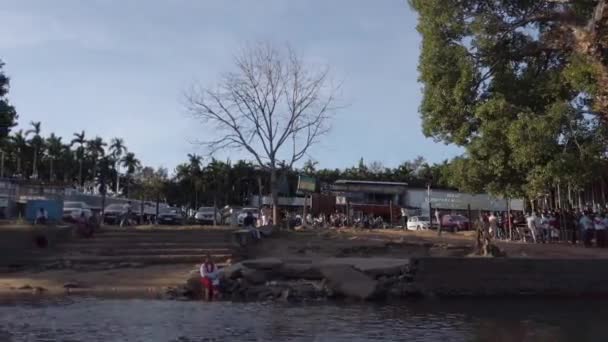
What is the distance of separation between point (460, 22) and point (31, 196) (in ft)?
84.1

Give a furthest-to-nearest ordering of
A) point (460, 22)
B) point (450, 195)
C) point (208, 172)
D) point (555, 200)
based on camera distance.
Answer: point (208, 172), point (450, 195), point (555, 200), point (460, 22)

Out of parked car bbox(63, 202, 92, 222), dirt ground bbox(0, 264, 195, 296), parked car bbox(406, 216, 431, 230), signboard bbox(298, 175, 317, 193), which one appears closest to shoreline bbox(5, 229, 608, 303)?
dirt ground bbox(0, 264, 195, 296)

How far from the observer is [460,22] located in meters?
29.0

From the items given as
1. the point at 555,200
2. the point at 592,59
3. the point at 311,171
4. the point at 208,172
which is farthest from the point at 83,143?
the point at 592,59

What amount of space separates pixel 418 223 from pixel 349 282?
2312 cm

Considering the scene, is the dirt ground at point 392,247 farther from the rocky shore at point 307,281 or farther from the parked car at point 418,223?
the parked car at point 418,223

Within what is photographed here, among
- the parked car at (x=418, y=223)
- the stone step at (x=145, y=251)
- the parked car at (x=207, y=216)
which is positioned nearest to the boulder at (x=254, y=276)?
the stone step at (x=145, y=251)

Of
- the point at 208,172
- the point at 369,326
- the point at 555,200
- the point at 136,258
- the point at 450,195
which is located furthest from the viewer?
the point at 208,172

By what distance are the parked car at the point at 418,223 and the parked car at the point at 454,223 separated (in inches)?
38.2

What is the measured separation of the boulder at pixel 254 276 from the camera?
23000 millimetres

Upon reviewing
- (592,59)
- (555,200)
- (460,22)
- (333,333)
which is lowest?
(333,333)

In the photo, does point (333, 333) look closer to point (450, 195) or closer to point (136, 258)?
point (136, 258)

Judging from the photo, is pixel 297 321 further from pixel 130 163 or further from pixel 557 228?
pixel 130 163

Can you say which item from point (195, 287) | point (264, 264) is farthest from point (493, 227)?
Answer: point (195, 287)
